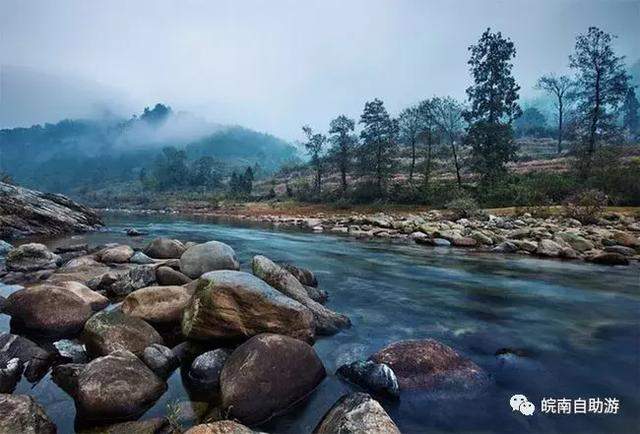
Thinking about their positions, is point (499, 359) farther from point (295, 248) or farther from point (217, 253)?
point (295, 248)

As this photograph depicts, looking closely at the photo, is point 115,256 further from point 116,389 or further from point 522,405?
point 522,405

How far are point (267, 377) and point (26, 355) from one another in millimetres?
3731

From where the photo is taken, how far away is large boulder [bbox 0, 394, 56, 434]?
3.91 meters

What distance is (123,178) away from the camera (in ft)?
651

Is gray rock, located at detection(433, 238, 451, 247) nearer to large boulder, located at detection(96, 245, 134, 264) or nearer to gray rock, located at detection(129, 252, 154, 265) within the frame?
gray rock, located at detection(129, 252, 154, 265)

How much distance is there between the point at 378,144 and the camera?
4769 centimetres

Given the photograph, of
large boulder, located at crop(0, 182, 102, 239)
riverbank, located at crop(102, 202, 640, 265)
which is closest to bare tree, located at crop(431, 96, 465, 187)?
riverbank, located at crop(102, 202, 640, 265)

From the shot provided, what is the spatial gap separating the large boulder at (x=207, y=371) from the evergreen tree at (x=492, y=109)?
124ft

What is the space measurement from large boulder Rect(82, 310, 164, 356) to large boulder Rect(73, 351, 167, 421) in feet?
2.70

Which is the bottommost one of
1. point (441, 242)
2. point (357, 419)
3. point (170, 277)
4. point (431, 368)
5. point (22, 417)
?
point (441, 242)

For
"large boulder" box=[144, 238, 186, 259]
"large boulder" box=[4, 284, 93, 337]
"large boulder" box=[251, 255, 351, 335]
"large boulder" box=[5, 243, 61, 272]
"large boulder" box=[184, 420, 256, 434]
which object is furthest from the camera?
"large boulder" box=[144, 238, 186, 259]

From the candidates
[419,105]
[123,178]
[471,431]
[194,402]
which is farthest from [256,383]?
[123,178]

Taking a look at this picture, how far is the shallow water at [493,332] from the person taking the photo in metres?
4.85

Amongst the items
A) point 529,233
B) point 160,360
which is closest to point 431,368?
point 160,360
